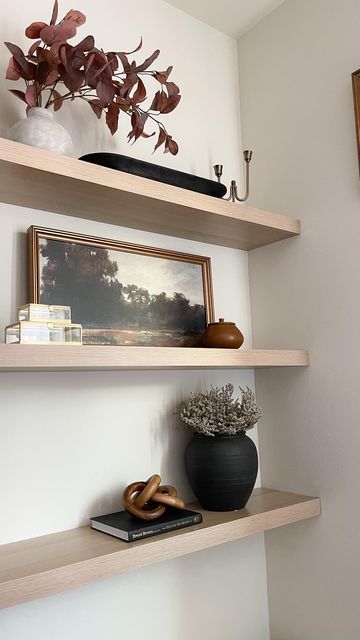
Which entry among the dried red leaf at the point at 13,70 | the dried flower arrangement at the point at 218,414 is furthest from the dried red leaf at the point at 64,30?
the dried flower arrangement at the point at 218,414

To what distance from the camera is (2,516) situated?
3.76 feet

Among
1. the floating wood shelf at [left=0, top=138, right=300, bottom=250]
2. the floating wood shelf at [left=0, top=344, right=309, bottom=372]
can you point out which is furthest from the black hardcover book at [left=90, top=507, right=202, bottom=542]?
the floating wood shelf at [left=0, top=138, right=300, bottom=250]

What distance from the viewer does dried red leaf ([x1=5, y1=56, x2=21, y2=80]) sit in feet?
3.73

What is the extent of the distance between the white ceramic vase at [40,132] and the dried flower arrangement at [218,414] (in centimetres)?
70

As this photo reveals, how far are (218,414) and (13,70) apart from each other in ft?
3.04

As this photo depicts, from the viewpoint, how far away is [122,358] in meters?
1.11

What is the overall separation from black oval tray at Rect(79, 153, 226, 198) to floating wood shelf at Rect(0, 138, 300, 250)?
0.16 feet

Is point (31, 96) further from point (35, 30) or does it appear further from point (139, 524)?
point (139, 524)

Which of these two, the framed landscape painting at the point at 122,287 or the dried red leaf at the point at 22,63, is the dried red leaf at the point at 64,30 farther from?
the framed landscape painting at the point at 122,287

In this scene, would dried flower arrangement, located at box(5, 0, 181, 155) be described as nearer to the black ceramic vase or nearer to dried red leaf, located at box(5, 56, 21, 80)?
dried red leaf, located at box(5, 56, 21, 80)

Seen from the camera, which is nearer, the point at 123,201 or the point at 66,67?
the point at 66,67

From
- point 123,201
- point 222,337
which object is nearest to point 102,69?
point 123,201

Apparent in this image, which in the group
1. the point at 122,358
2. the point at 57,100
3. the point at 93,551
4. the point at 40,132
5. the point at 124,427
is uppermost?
the point at 57,100

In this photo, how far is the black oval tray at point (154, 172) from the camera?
122 centimetres
